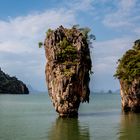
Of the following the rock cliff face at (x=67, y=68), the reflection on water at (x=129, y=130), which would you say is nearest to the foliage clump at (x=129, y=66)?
the rock cliff face at (x=67, y=68)

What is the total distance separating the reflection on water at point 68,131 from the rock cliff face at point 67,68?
13.2 ft

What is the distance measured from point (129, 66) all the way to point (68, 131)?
110ft

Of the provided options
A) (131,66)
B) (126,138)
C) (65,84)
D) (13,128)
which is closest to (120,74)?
(131,66)

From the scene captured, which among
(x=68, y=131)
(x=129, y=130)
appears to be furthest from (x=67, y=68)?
(x=129, y=130)

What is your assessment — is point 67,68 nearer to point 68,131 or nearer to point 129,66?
point 68,131

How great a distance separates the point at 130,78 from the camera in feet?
268

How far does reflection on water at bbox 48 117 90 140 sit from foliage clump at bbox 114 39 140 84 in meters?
22.3

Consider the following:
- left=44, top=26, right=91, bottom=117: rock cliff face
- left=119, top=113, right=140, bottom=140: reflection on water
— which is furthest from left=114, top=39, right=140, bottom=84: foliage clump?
left=119, top=113, right=140, bottom=140: reflection on water

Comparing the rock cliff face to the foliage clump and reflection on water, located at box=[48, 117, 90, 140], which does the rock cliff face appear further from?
the foliage clump

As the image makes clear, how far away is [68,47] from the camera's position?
67.0 metres

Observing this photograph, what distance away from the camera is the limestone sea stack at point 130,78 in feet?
263

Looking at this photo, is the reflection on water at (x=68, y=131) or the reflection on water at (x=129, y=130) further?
the reflection on water at (x=68, y=131)

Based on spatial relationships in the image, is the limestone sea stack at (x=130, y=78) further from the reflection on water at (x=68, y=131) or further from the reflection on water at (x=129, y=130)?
the reflection on water at (x=68, y=131)

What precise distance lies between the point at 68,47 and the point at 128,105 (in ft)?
70.2
